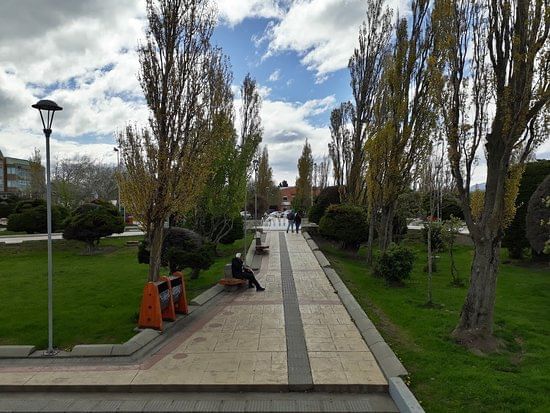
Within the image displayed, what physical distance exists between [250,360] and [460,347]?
11.4 ft

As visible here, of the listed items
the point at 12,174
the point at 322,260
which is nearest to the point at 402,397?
the point at 322,260

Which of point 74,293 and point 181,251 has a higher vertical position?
point 181,251

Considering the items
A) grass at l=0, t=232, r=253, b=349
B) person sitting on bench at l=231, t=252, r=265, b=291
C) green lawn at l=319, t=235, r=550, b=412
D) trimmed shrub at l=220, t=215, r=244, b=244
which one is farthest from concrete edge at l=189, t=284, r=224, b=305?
trimmed shrub at l=220, t=215, r=244, b=244

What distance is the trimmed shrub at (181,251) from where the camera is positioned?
11047mm

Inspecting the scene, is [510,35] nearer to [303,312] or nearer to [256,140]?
[303,312]

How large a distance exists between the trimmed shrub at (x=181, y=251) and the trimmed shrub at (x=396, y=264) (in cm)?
518

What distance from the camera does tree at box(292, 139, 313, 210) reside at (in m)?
46.6

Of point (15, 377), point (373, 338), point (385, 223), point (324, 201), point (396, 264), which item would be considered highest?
point (324, 201)

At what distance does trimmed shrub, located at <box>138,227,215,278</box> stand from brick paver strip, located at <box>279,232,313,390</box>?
8.29ft

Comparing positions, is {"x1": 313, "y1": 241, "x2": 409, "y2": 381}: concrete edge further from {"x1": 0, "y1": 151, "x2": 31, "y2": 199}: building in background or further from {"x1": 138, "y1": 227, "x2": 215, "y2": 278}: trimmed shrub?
{"x1": 0, "y1": 151, "x2": 31, "y2": 199}: building in background

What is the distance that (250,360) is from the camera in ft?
20.1

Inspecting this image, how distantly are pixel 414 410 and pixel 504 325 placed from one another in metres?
4.62

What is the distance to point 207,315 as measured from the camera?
8.89m

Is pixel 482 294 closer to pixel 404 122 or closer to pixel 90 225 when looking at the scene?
pixel 404 122
